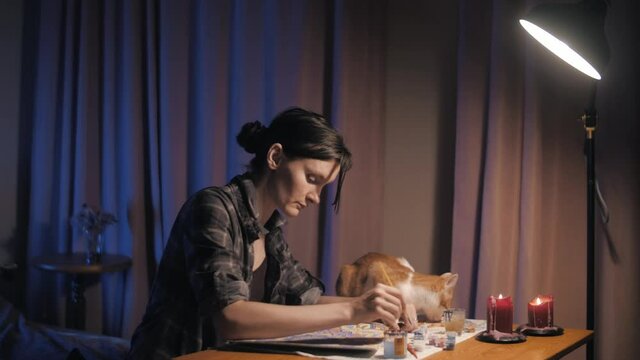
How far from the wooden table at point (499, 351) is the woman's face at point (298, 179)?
404 millimetres

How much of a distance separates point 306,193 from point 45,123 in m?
2.56

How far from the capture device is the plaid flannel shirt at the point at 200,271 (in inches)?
67.2

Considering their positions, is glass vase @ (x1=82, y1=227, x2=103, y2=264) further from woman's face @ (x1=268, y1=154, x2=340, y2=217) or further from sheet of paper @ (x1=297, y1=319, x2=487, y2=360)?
sheet of paper @ (x1=297, y1=319, x2=487, y2=360)

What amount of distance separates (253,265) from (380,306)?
0.44 metres

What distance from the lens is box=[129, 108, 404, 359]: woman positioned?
5.59 feet

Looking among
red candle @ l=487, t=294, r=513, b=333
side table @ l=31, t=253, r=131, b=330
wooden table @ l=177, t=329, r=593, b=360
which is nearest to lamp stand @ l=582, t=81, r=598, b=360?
wooden table @ l=177, t=329, r=593, b=360

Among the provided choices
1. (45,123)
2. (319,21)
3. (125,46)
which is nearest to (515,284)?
(319,21)

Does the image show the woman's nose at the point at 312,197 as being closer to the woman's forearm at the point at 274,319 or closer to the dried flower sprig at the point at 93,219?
the woman's forearm at the point at 274,319

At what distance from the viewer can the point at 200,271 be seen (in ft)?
5.64

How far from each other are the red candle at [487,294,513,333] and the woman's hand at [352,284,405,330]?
0.31 m

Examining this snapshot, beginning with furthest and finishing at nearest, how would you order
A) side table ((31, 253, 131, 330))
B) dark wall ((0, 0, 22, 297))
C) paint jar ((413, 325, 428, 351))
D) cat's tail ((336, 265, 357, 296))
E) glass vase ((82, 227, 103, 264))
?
dark wall ((0, 0, 22, 297)), glass vase ((82, 227, 103, 264)), side table ((31, 253, 131, 330)), cat's tail ((336, 265, 357, 296)), paint jar ((413, 325, 428, 351))

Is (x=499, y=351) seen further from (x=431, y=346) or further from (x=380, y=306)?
(x=380, y=306)

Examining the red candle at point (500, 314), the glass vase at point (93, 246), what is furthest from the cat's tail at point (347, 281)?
the glass vase at point (93, 246)

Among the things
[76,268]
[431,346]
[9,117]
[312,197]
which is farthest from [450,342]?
[9,117]
